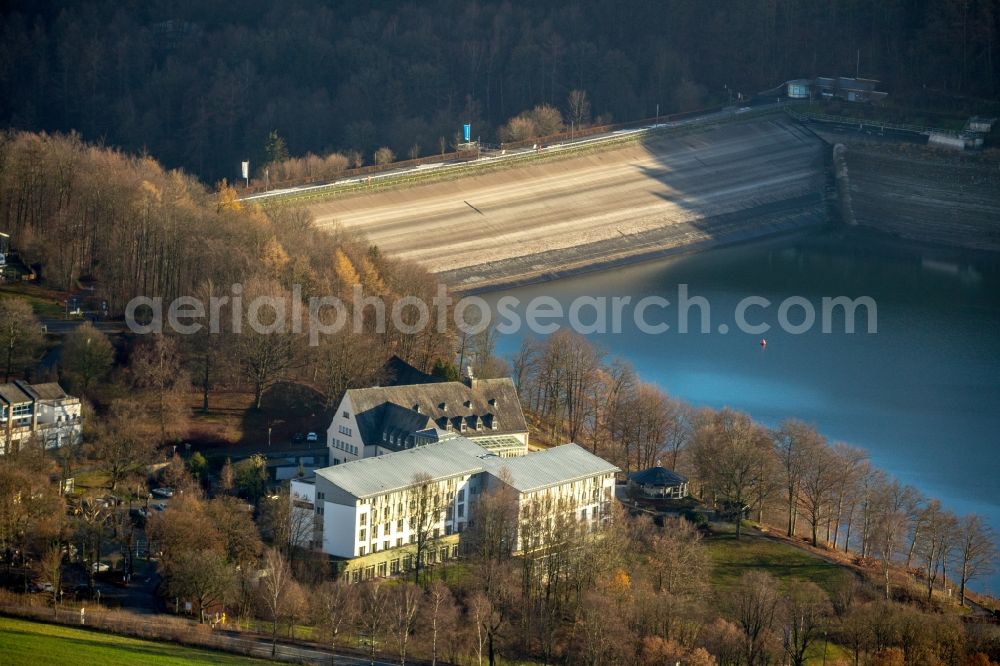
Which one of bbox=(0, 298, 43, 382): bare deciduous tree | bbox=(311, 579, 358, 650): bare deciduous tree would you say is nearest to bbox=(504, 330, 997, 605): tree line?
bbox=(311, 579, 358, 650): bare deciduous tree

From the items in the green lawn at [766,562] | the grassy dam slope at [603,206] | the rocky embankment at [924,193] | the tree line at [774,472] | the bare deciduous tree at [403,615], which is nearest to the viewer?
the bare deciduous tree at [403,615]

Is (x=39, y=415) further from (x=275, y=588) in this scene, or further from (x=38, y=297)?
(x=38, y=297)

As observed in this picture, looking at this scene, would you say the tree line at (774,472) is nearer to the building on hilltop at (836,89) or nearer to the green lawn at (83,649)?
the green lawn at (83,649)

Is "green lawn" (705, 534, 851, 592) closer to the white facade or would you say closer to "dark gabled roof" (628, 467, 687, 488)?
"dark gabled roof" (628, 467, 687, 488)

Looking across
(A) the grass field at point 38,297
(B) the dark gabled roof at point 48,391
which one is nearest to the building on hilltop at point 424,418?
(B) the dark gabled roof at point 48,391

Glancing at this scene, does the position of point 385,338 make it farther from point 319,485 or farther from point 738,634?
point 738,634

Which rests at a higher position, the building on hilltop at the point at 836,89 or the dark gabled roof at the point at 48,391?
the building on hilltop at the point at 836,89
